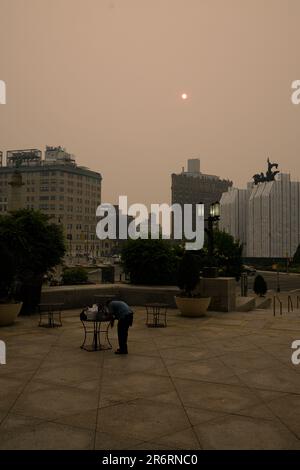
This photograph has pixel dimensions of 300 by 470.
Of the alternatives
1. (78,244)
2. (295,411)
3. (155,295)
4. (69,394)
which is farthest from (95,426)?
(78,244)

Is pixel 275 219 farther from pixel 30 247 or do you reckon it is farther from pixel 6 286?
pixel 6 286

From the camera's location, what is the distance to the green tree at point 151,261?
20578 millimetres

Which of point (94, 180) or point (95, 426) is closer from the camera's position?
point (95, 426)

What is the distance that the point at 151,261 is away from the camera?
20516 mm

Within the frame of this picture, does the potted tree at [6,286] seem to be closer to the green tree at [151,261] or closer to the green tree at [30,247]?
the green tree at [30,247]

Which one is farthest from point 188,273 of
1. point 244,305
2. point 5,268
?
point 5,268

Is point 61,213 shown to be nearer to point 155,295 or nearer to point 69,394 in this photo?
point 155,295

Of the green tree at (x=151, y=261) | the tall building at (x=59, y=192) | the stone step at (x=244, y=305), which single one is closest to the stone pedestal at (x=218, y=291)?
the stone step at (x=244, y=305)

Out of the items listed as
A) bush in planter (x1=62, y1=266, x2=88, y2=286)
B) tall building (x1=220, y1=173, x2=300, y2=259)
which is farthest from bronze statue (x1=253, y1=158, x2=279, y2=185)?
bush in planter (x1=62, y1=266, x2=88, y2=286)

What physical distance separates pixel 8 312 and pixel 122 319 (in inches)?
205

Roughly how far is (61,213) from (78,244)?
46.7 feet

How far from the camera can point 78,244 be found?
589 feet

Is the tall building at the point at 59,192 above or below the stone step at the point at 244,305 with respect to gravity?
above

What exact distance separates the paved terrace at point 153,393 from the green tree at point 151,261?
25.3 ft
